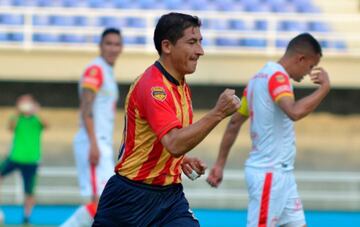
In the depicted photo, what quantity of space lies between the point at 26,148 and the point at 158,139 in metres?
8.85

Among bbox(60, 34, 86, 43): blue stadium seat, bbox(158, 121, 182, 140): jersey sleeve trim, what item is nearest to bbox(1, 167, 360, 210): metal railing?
bbox(60, 34, 86, 43): blue stadium seat

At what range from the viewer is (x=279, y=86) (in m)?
7.47

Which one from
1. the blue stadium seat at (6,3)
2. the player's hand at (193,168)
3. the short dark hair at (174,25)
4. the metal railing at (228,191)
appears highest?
the short dark hair at (174,25)

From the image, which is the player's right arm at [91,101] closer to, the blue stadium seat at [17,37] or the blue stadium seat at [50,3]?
the blue stadium seat at [17,37]

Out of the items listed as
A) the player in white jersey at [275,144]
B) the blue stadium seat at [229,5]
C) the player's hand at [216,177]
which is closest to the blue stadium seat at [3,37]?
the blue stadium seat at [229,5]

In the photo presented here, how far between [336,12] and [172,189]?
15.9m

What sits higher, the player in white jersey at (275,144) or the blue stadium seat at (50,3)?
the blue stadium seat at (50,3)

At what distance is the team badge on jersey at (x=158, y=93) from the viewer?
5.57 m

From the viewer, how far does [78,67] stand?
18016 millimetres

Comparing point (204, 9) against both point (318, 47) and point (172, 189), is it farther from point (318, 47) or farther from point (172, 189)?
point (172, 189)

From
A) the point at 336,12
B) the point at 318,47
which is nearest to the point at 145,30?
the point at 336,12

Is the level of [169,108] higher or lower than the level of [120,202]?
higher

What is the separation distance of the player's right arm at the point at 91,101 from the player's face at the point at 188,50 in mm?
3648

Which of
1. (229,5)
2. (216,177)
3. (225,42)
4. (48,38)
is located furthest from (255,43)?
(216,177)
